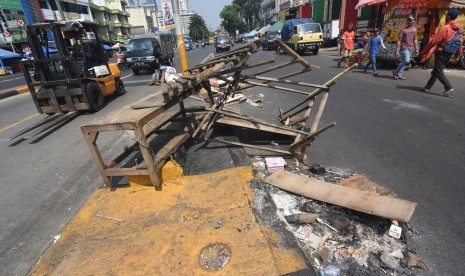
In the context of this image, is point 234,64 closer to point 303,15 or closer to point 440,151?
point 440,151

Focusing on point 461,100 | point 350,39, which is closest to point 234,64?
point 461,100

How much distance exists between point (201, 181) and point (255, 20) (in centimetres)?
10096

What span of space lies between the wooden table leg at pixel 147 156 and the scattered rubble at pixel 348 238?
142 cm

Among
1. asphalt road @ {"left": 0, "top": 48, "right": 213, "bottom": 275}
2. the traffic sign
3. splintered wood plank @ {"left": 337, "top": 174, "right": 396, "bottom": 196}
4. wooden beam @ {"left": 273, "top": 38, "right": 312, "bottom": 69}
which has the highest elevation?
the traffic sign

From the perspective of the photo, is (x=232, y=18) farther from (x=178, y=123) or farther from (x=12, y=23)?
(x=178, y=123)

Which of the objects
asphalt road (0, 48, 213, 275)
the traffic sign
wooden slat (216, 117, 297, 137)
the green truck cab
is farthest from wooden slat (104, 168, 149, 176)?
the traffic sign

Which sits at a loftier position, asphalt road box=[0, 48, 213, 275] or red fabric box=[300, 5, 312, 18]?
red fabric box=[300, 5, 312, 18]

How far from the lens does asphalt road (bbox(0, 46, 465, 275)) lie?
276 cm

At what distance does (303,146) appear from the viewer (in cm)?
419

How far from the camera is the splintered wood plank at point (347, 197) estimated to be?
2566mm

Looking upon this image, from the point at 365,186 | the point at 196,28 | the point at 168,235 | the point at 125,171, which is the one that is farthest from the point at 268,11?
the point at 168,235

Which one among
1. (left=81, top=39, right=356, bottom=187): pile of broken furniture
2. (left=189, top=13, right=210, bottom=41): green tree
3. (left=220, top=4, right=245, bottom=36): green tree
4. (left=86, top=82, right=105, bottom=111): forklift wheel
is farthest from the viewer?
(left=220, top=4, right=245, bottom=36): green tree

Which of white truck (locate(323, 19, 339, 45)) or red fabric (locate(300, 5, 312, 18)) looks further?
red fabric (locate(300, 5, 312, 18))

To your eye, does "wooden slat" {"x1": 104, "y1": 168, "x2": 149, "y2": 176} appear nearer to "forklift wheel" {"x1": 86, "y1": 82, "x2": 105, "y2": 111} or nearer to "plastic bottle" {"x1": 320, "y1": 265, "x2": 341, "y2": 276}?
"plastic bottle" {"x1": 320, "y1": 265, "x2": 341, "y2": 276}
